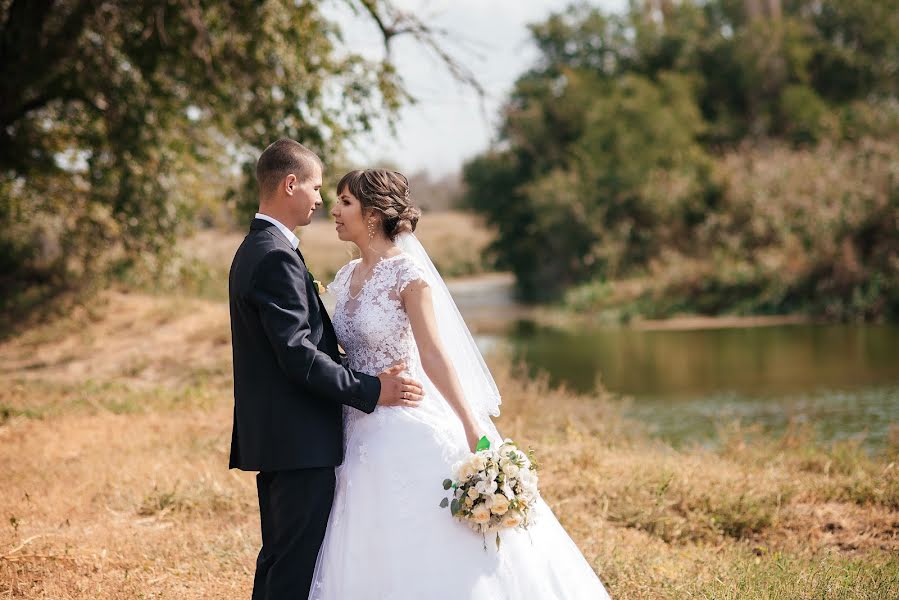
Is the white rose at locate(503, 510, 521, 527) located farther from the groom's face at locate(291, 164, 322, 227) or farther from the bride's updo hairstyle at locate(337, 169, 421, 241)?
the groom's face at locate(291, 164, 322, 227)

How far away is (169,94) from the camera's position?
12.8 m

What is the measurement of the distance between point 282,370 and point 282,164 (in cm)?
79

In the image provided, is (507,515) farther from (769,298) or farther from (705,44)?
(705,44)

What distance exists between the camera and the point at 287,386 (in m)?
3.27

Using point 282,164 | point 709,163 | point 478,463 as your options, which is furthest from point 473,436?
point 709,163

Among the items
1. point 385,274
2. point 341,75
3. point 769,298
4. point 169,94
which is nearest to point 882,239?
point 769,298

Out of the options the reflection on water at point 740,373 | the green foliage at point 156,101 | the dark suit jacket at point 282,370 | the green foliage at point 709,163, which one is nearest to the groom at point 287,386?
the dark suit jacket at point 282,370

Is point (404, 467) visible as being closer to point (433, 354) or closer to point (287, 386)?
point (433, 354)

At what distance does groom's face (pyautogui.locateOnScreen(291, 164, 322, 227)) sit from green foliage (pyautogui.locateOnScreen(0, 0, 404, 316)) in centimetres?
708

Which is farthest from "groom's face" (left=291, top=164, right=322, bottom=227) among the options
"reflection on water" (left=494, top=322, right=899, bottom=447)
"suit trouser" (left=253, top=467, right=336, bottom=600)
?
"reflection on water" (left=494, top=322, right=899, bottom=447)

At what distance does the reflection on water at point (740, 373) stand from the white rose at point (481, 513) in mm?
5510

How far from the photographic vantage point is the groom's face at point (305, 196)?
338 centimetres

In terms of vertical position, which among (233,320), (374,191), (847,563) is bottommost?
(847,563)

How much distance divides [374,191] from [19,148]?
1302 centimetres
